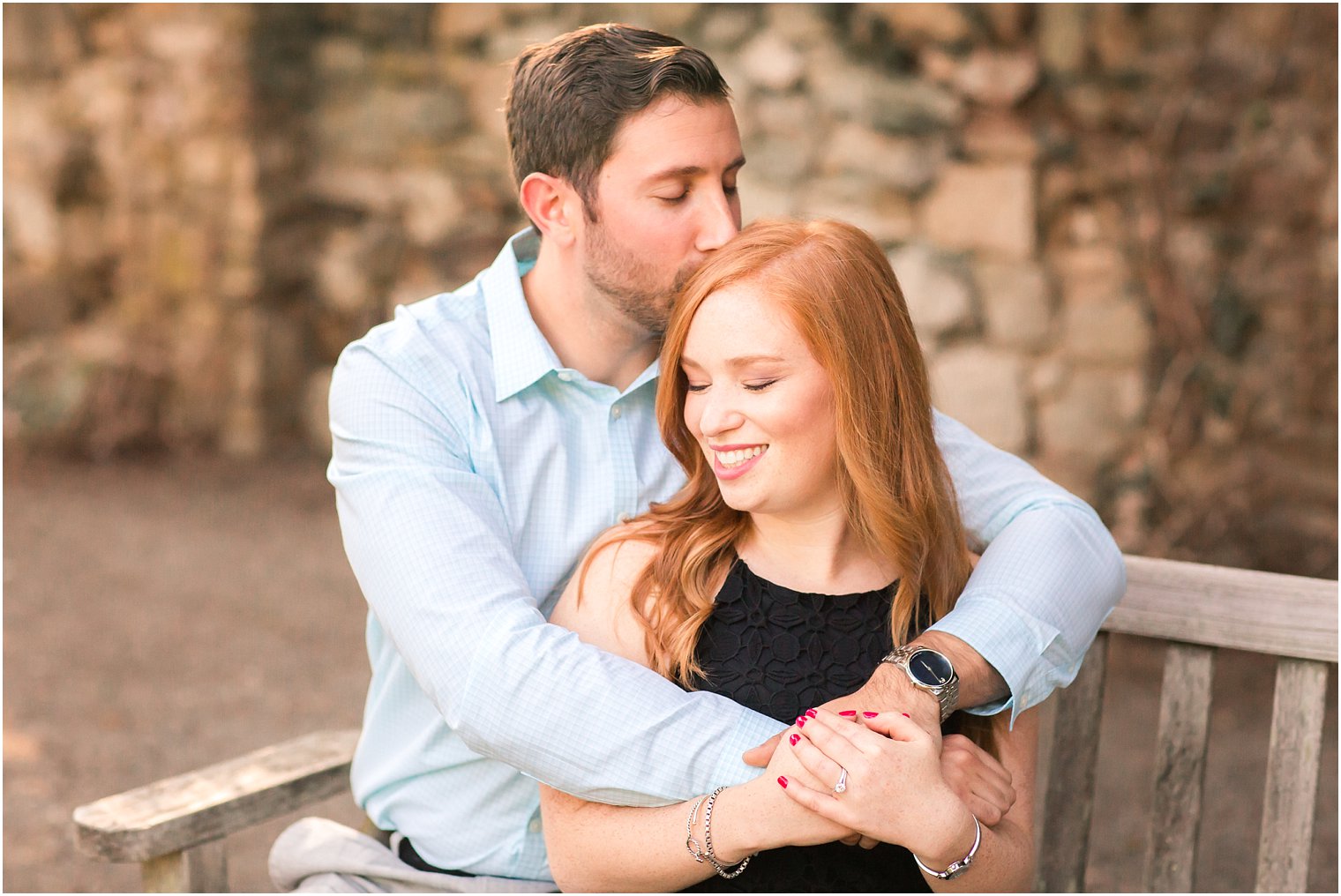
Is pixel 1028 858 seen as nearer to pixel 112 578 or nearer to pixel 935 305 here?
pixel 935 305

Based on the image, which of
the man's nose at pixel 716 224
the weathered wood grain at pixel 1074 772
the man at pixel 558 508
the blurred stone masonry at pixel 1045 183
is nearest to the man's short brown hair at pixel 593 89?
the man at pixel 558 508

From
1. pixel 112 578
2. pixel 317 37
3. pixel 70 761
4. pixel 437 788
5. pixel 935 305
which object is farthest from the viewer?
pixel 317 37

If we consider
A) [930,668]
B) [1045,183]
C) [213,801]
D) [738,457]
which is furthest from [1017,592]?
[1045,183]

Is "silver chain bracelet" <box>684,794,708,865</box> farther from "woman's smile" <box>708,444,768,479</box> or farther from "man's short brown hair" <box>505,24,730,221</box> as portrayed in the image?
"man's short brown hair" <box>505,24,730,221</box>

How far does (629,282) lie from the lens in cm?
210

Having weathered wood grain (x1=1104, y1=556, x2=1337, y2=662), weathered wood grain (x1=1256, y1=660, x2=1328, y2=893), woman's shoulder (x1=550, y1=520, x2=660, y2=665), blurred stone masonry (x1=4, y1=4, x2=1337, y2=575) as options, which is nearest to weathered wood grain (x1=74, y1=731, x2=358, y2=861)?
woman's shoulder (x1=550, y1=520, x2=660, y2=665)

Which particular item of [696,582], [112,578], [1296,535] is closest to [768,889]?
[696,582]

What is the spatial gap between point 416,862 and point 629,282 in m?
0.95

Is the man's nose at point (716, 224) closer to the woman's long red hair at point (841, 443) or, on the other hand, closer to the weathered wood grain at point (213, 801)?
the woman's long red hair at point (841, 443)

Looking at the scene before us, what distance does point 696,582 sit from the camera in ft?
6.08

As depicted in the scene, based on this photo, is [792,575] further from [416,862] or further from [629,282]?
[416,862]

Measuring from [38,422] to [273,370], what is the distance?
1.15m

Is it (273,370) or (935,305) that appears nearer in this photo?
(935,305)

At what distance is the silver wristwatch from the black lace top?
4.8 inches
